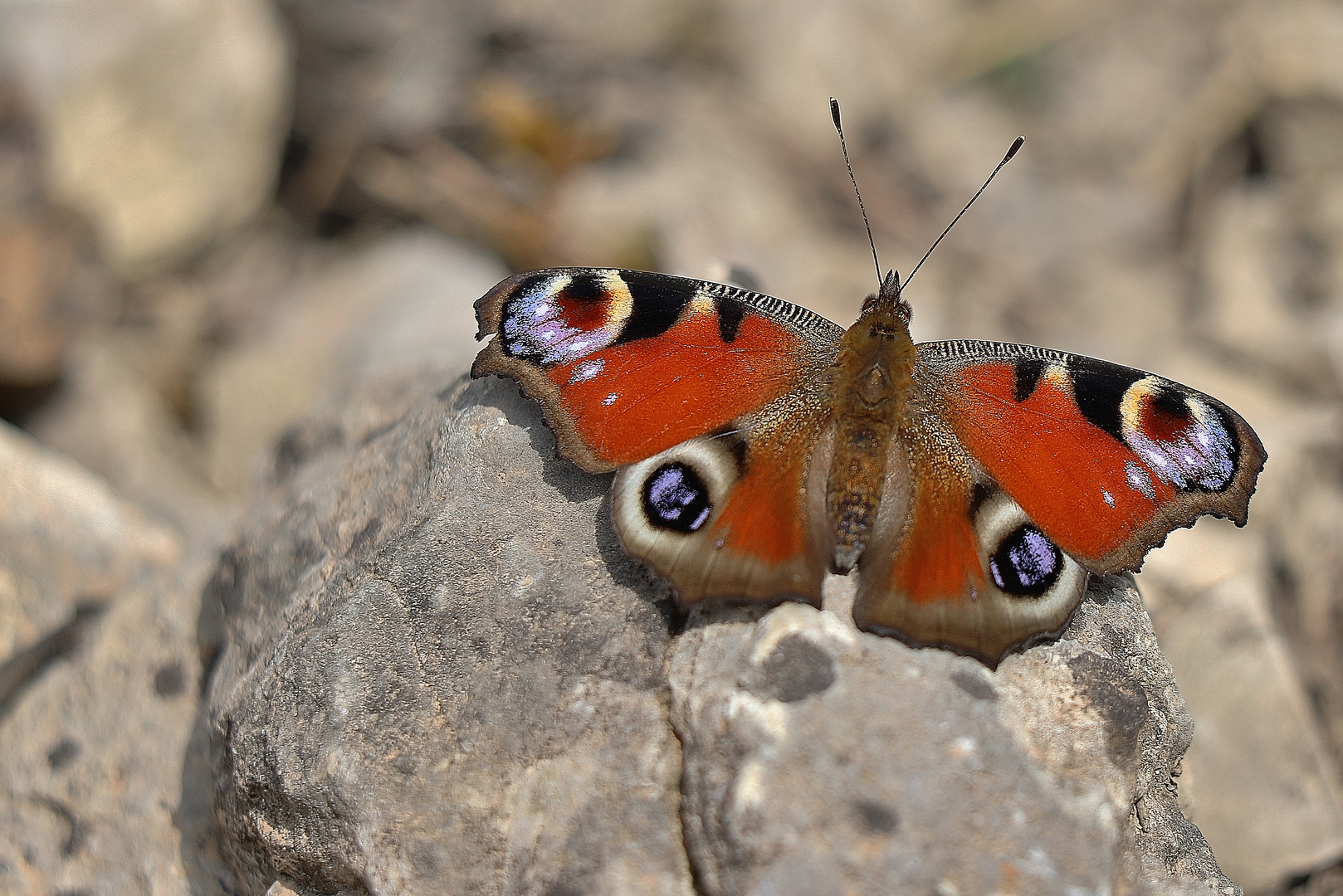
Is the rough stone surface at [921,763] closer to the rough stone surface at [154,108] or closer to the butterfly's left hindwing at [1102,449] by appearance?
the butterfly's left hindwing at [1102,449]

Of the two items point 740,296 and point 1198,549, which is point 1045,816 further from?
point 1198,549

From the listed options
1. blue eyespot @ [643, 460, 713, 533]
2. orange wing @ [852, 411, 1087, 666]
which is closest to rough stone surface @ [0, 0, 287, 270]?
blue eyespot @ [643, 460, 713, 533]

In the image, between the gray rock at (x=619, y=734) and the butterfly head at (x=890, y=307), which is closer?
the gray rock at (x=619, y=734)

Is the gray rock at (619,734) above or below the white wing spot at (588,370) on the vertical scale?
below

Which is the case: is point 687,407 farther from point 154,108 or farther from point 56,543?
point 154,108

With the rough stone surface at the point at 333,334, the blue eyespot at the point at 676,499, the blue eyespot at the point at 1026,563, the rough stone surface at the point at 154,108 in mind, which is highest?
the blue eyespot at the point at 676,499

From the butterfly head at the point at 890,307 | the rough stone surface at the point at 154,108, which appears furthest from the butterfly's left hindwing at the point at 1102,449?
the rough stone surface at the point at 154,108

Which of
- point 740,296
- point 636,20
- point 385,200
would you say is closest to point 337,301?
point 385,200
